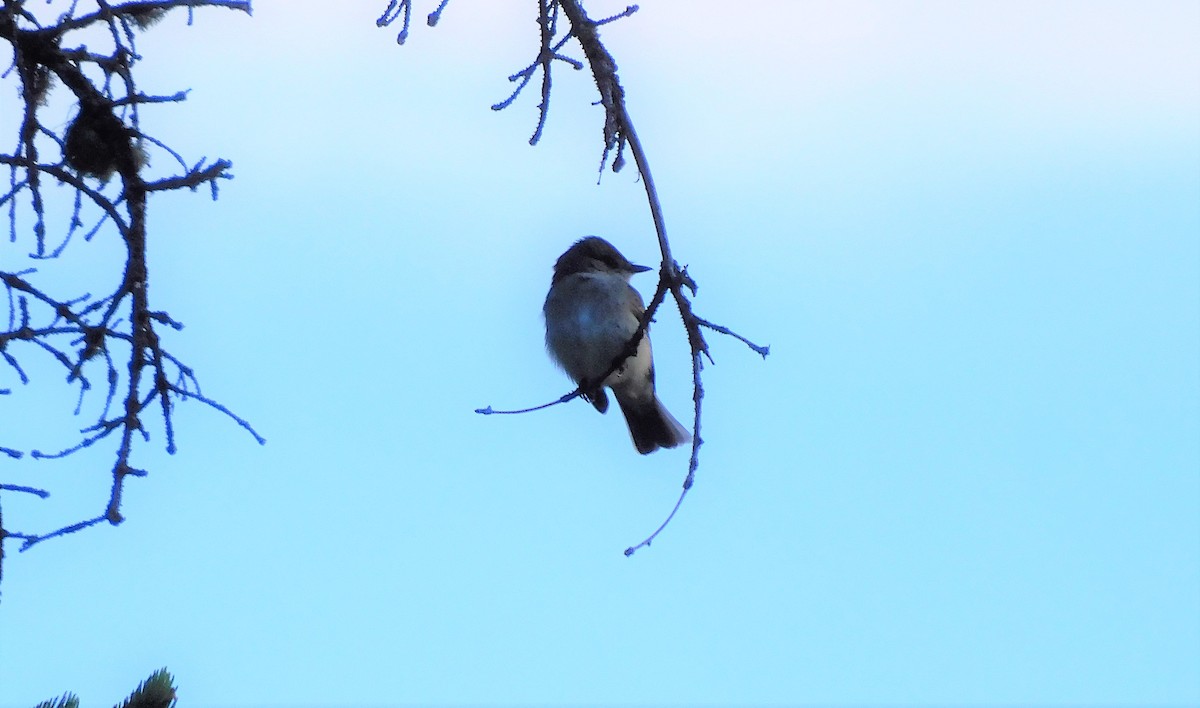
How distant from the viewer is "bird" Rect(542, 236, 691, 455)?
7.08 meters

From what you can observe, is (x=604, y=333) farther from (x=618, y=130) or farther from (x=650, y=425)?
(x=618, y=130)

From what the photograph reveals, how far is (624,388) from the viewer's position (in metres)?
7.53

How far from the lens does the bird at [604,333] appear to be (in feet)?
23.2

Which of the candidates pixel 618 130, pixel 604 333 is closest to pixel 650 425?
pixel 604 333

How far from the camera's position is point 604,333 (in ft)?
23.1

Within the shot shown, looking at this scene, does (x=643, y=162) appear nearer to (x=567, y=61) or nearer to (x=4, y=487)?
(x=567, y=61)

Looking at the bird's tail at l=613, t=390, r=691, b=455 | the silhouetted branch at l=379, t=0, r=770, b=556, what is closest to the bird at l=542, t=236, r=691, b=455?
the bird's tail at l=613, t=390, r=691, b=455

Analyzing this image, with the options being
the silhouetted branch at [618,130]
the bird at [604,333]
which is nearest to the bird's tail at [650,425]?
the bird at [604,333]

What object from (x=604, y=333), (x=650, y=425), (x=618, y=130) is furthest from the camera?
(x=650, y=425)

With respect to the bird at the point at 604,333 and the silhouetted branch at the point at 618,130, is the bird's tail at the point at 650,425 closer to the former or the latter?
the bird at the point at 604,333

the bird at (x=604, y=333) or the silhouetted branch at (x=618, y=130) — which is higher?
the bird at (x=604, y=333)

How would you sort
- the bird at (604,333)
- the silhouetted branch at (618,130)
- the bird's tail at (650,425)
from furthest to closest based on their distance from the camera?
the bird's tail at (650,425), the bird at (604,333), the silhouetted branch at (618,130)

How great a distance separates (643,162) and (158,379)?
163 centimetres

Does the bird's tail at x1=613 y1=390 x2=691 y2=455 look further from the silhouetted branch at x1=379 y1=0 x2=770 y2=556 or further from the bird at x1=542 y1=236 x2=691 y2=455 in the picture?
the silhouetted branch at x1=379 y1=0 x2=770 y2=556
